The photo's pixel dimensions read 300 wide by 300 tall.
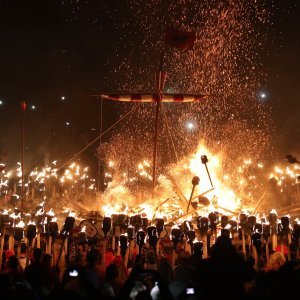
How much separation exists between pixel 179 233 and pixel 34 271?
408 centimetres

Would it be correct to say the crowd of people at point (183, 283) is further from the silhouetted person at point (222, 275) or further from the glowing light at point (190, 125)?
the glowing light at point (190, 125)

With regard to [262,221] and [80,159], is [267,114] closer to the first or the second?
[80,159]

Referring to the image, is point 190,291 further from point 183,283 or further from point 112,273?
point 112,273

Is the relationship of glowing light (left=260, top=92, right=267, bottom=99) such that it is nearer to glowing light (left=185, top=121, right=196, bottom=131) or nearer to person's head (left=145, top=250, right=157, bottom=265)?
glowing light (left=185, top=121, right=196, bottom=131)

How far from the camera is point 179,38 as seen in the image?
12398 mm

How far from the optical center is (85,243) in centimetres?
942

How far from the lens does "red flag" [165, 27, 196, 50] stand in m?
12.3

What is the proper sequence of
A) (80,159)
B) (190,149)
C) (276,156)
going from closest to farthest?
(190,149) → (276,156) → (80,159)

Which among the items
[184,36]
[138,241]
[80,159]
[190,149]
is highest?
[80,159]

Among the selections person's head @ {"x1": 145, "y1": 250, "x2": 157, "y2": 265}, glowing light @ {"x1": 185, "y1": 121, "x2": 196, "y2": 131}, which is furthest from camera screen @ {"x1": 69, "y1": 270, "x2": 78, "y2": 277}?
glowing light @ {"x1": 185, "y1": 121, "x2": 196, "y2": 131}

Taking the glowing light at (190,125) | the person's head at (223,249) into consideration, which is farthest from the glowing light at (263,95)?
the person's head at (223,249)

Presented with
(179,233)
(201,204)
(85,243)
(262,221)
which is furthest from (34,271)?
(201,204)

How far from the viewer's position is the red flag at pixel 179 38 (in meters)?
12.3

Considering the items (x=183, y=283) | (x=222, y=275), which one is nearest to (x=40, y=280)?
(x=183, y=283)
